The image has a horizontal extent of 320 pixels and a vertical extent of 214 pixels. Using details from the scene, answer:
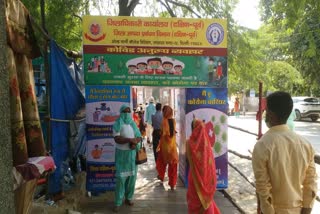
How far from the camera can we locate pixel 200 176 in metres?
4.77

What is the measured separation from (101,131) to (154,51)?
5.65ft

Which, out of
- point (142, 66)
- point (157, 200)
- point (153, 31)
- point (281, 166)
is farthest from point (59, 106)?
point (281, 166)

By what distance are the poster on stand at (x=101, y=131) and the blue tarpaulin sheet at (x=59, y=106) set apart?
35cm

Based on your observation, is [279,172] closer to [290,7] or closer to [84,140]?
[290,7]

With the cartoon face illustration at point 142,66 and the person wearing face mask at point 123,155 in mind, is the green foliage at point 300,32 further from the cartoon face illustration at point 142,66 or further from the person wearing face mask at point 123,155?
the person wearing face mask at point 123,155

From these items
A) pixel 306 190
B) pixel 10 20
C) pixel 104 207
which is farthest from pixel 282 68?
pixel 10 20

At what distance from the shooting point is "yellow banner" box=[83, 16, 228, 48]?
20.8ft

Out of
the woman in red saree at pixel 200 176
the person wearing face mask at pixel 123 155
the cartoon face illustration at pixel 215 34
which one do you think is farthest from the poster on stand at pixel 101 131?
the woman in red saree at pixel 200 176

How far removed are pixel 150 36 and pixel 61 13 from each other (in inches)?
138

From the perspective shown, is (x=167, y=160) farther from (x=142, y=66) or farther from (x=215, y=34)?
(x=215, y=34)

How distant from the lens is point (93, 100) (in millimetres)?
6414

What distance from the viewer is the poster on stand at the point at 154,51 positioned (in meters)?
6.35

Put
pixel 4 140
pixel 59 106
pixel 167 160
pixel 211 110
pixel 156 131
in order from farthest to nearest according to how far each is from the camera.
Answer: pixel 156 131, pixel 167 160, pixel 211 110, pixel 59 106, pixel 4 140

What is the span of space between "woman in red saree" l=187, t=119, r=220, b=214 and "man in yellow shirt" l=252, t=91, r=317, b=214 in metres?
2.29
